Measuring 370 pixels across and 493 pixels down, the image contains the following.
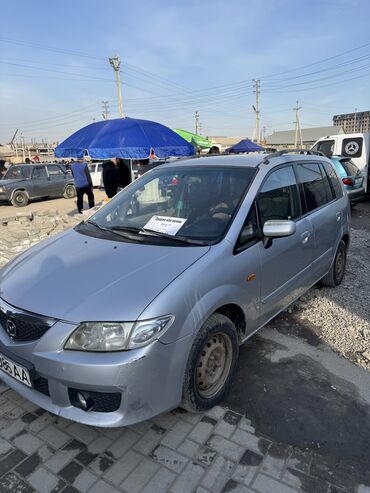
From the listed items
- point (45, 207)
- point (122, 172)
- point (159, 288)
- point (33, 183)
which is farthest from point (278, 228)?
point (33, 183)

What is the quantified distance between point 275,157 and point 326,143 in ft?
34.8

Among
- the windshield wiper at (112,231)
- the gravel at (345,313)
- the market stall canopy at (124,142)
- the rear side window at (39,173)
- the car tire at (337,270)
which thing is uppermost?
the market stall canopy at (124,142)

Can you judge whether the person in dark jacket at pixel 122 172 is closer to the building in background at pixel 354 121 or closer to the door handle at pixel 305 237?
the door handle at pixel 305 237

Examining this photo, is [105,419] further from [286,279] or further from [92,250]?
[286,279]

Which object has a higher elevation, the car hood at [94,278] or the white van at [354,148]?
the white van at [354,148]

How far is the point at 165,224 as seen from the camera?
9.75 ft

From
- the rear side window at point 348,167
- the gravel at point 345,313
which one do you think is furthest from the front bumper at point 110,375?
the rear side window at point 348,167

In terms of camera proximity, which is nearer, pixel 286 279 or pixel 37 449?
pixel 37 449

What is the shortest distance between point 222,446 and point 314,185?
2.91 meters

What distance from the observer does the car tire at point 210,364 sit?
2.32 m

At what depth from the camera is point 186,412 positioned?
260 centimetres

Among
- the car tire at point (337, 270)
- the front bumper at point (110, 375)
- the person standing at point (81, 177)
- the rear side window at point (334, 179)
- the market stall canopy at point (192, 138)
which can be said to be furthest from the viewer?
the market stall canopy at point (192, 138)

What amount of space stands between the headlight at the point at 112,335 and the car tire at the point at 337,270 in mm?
3242

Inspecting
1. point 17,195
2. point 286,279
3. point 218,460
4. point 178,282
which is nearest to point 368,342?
point 286,279
